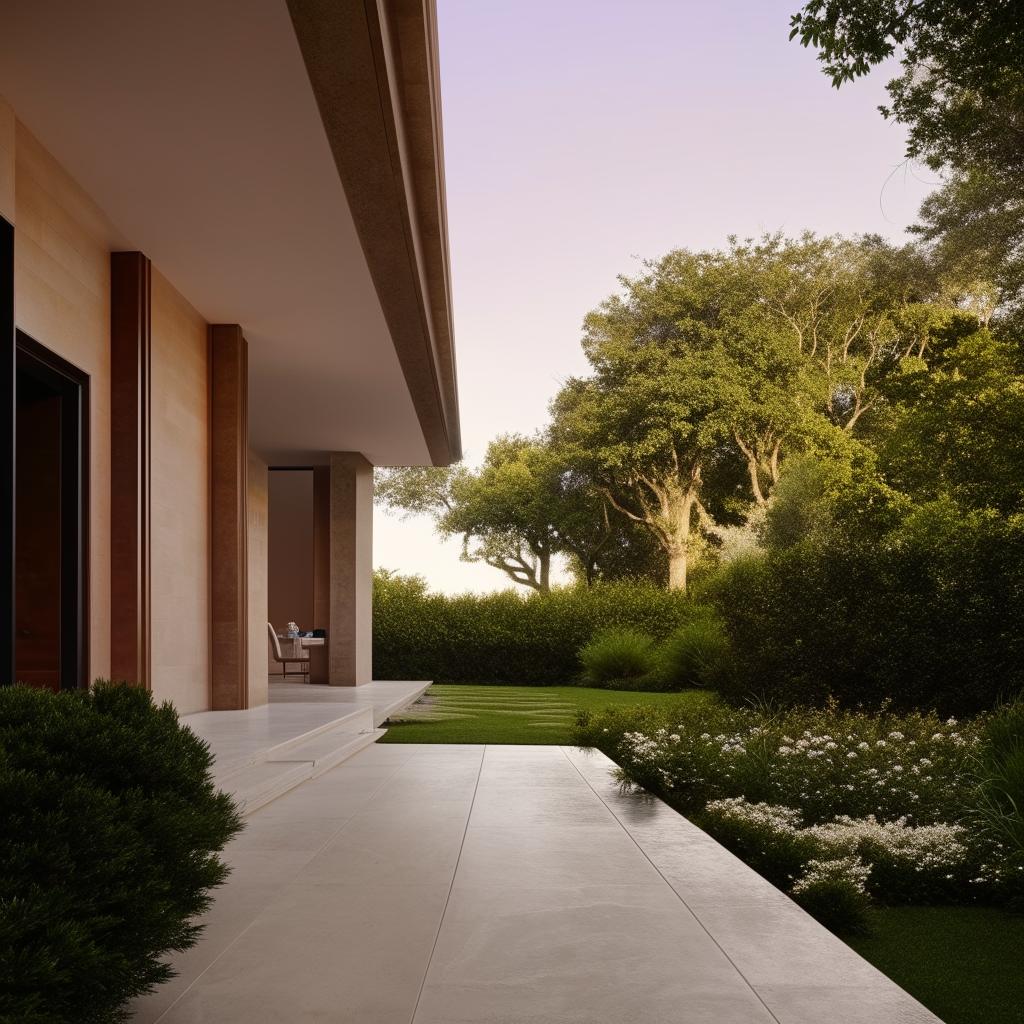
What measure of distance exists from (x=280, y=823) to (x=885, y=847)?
A: 10.2ft

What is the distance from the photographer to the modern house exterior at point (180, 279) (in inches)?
189

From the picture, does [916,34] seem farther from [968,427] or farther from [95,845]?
[95,845]

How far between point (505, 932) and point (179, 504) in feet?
18.3

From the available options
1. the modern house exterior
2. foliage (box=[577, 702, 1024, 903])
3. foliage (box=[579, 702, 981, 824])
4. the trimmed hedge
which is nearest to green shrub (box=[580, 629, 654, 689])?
the trimmed hedge

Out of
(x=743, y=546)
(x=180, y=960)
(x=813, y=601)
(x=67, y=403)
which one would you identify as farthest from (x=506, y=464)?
(x=180, y=960)

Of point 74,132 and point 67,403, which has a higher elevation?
point 74,132

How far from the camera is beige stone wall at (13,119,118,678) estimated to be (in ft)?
18.3

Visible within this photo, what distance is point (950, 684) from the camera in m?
12.0

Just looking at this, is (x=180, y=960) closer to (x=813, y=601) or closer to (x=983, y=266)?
(x=813, y=601)

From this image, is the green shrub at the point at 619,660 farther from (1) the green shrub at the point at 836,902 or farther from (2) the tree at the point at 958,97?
(1) the green shrub at the point at 836,902

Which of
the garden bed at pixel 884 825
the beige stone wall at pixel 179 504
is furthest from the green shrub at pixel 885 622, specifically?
the beige stone wall at pixel 179 504

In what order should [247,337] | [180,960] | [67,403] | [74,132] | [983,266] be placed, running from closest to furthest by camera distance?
1. [180,960]
2. [74,132]
3. [67,403]
4. [247,337]
5. [983,266]

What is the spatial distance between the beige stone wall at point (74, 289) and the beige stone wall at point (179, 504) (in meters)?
0.55

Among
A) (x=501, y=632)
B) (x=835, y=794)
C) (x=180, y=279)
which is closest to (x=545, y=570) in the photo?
(x=501, y=632)
